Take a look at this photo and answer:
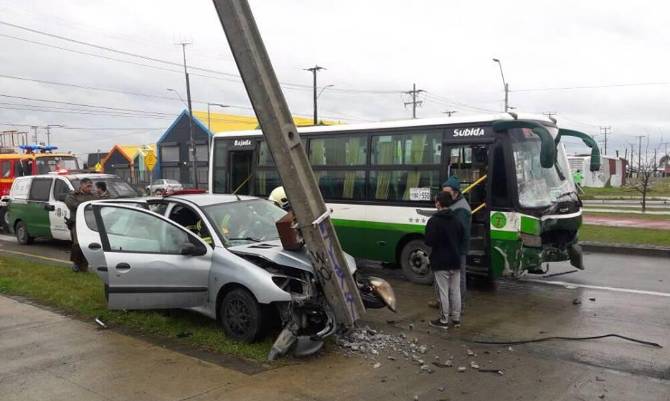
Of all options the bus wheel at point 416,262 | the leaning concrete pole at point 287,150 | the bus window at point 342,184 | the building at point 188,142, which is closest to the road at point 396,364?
the leaning concrete pole at point 287,150

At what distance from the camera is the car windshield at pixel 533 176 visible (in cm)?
885

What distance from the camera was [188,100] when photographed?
39.9 metres

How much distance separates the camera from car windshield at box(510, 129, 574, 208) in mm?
8852

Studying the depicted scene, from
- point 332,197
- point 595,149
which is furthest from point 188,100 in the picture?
point 595,149

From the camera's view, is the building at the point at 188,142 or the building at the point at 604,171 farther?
the building at the point at 188,142

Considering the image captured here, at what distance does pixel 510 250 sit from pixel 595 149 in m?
2.78

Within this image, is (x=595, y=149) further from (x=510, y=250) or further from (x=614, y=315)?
(x=614, y=315)

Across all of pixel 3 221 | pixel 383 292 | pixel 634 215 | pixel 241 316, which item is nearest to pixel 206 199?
pixel 241 316

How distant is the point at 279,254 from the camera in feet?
20.6

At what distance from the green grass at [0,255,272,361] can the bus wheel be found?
162 inches

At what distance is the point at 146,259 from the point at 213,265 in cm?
92

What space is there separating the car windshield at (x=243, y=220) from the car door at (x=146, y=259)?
0.40 meters

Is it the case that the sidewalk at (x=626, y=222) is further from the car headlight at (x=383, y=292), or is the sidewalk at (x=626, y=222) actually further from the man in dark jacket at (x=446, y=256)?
the car headlight at (x=383, y=292)

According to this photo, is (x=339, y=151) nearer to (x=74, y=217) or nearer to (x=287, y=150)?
(x=74, y=217)
